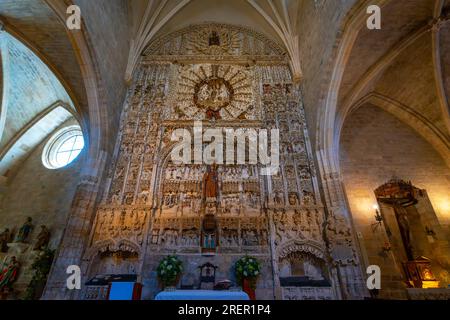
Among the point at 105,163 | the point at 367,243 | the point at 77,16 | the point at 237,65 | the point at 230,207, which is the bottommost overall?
the point at 367,243

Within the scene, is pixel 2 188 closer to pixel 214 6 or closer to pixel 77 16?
pixel 77 16

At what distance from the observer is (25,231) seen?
32.8ft

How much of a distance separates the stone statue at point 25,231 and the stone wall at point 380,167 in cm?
1308

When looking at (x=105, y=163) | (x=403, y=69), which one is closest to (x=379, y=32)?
(x=403, y=69)

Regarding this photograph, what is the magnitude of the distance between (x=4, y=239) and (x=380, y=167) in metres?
16.3

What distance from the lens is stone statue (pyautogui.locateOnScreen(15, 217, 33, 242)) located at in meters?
9.84

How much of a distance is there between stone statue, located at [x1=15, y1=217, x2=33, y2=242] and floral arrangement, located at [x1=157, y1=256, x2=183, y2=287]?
21.7ft

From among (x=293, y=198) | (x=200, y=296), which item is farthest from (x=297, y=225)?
(x=200, y=296)

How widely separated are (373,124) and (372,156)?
1.89 meters

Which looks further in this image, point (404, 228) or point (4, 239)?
point (4, 239)

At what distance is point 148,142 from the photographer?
1027 cm

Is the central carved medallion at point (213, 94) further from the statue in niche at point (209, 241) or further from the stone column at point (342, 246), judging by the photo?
the stone column at point (342, 246)

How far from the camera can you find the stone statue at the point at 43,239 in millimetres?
9531

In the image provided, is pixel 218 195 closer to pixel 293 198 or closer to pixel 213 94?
pixel 293 198
